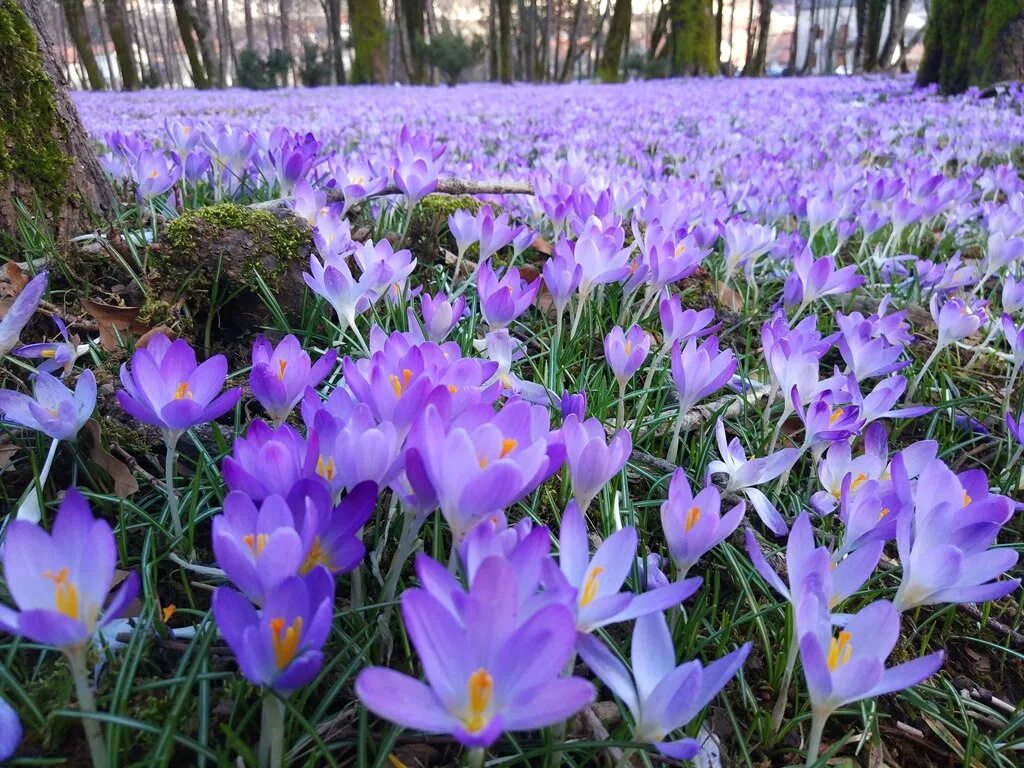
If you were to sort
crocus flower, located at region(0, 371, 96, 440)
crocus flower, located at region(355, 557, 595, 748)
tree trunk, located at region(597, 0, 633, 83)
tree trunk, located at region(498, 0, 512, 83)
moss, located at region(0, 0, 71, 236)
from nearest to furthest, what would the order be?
crocus flower, located at region(355, 557, 595, 748)
crocus flower, located at region(0, 371, 96, 440)
moss, located at region(0, 0, 71, 236)
tree trunk, located at region(597, 0, 633, 83)
tree trunk, located at region(498, 0, 512, 83)

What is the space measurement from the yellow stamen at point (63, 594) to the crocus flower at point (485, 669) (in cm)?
31

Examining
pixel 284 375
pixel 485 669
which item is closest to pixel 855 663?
pixel 485 669

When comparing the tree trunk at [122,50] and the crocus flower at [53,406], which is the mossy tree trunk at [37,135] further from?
the tree trunk at [122,50]

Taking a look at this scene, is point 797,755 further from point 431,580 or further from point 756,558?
point 431,580

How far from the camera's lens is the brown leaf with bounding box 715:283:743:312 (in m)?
2.34

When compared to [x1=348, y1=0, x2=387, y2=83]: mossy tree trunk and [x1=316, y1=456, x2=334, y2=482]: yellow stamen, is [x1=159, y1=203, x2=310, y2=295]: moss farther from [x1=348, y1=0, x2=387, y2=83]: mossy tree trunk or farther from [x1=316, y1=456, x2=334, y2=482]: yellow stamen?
[x1=348, y1=0, x2=387, y2=83]: mossy tree trunk

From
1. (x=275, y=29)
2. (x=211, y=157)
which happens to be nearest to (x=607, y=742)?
(x=211, y=157)

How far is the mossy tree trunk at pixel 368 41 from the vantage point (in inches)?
682

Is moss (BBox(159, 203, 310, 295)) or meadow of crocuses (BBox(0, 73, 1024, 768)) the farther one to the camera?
moss (BBox(159, 203, 310, 295))

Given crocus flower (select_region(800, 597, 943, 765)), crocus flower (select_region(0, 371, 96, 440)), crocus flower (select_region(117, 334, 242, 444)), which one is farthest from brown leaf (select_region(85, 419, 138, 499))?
crocus flower (select_region(800, 597, 943, 765))

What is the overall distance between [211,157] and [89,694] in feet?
6.94

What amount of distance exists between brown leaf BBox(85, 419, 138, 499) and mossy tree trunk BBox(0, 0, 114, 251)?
93 centimetres

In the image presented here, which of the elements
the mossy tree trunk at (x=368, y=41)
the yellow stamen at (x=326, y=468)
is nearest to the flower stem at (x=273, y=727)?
the yellow stamen at (x=326, y=468)

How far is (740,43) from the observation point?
75.1 m
